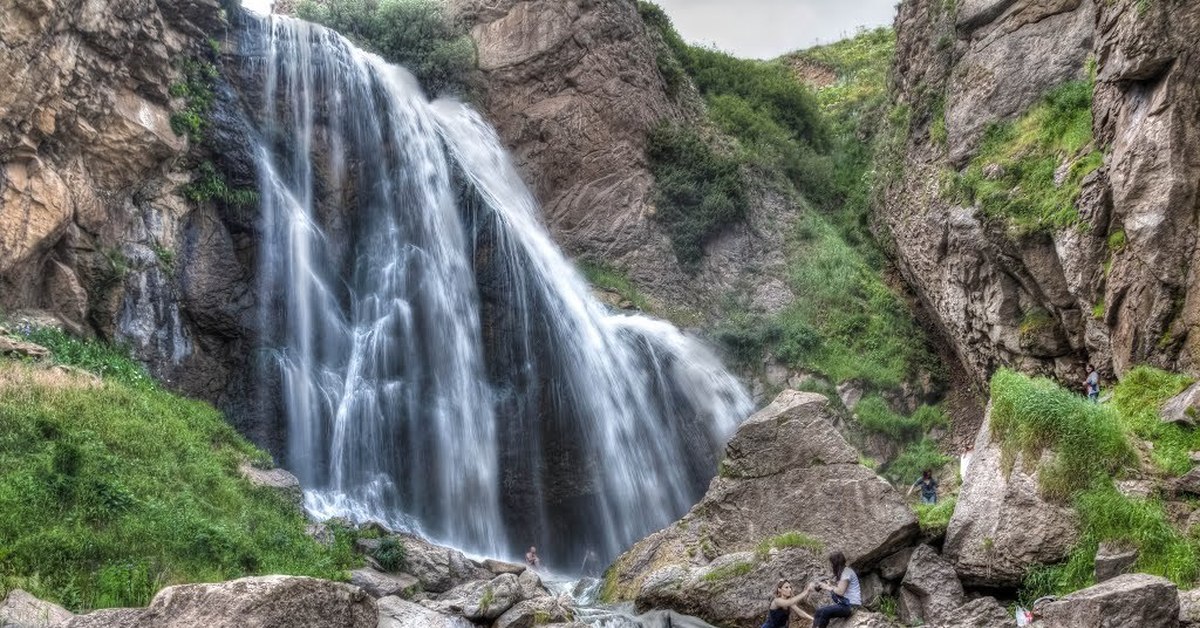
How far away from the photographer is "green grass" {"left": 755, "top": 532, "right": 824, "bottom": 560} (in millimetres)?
13359

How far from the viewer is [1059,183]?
18609 mm

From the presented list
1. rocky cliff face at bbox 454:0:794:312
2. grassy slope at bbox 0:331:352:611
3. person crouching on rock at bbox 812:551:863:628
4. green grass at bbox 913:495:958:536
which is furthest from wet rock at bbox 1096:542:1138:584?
rocky cliff face at bbox 454:0:794:312

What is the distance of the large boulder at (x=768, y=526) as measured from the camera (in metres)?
13.1

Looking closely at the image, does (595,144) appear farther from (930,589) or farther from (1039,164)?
(930,589)

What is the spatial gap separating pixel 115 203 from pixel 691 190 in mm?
17805

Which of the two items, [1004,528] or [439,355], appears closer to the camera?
[1004,528]

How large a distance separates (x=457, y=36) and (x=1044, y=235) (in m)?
21.3

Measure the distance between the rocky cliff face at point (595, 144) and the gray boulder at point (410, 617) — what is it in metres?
18.2

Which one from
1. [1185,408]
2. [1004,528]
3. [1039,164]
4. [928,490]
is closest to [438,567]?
[1004,528]

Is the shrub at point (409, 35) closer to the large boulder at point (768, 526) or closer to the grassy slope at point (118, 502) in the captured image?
the grassy slope at point (118, 502)

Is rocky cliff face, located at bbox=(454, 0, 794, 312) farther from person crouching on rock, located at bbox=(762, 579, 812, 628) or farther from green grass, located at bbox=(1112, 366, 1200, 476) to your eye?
person crouching on rock, located at bbox=(762, 579, 812, 628)

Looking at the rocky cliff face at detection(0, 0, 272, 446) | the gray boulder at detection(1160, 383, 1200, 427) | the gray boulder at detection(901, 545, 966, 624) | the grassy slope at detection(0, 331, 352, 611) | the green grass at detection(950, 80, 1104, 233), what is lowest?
the gray boulder at detection(901, 545, 966, 624)

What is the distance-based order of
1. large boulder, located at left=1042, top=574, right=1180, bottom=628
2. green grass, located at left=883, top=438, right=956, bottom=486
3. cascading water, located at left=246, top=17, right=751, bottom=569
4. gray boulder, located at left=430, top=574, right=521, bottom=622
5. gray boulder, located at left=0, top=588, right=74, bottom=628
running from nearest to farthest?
large boulder, located at left=1042, top=574, right=1180, bottom=628
gray boulder, located at left=0, top=588, right=74, bottom=628
gray boulder, located at left=430, top=574, right=521, bottom=622
cascading water, located at left=246, top=17, right=751, bottom=569
green grass, located at left=883, top=438, right=956, bottom=486

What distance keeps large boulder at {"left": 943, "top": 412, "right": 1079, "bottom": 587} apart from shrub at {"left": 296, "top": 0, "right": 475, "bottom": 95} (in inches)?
925
